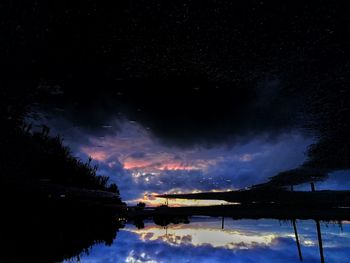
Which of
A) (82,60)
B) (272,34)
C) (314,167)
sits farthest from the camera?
(314,167)

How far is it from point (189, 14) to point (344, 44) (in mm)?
3436

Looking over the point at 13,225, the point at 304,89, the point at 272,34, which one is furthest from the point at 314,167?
the point at 13,225

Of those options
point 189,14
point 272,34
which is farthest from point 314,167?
point 189,14

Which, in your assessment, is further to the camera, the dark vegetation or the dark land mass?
the dark vegetation

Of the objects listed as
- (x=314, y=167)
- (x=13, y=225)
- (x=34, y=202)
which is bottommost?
(x=13, y=225)

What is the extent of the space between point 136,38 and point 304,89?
4.69m

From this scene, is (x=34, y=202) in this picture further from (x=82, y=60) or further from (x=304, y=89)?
(x=304, y=89)

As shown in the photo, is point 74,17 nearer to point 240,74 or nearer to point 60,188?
point 60,188

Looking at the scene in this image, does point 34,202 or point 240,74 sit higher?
point 240,74

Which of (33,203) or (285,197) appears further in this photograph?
(33,203)

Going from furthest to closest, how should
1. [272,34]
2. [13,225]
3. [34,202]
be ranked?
[13,225], [34,202], [272,34]

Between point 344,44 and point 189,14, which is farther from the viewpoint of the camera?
point 344,44

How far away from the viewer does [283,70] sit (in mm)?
7949

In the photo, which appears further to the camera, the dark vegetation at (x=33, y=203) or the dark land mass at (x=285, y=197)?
the dark vegetation at (x=33, y=203)
